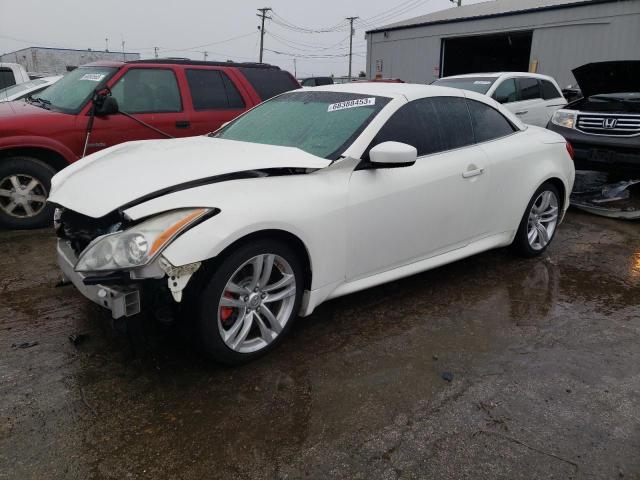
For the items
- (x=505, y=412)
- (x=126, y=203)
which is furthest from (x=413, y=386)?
(x=126, y=203)

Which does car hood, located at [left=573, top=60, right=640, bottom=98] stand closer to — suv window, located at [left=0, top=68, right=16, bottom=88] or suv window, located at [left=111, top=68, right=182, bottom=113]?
suv window, located at [left=111, top=68, right=182, bottom=113]

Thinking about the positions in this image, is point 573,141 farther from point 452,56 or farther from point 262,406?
point 452,56

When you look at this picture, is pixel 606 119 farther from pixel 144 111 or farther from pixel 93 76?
pixel 93 76

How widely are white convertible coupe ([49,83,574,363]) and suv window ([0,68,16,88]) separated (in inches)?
322

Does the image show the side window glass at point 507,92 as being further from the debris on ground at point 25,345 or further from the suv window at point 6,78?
the suv window at point 6,78

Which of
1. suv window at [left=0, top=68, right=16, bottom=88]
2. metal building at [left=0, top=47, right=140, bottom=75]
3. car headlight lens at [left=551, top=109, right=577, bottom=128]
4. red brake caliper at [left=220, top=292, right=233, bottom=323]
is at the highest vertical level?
metal building at [left=0, top=47, right=140, bottom=75]

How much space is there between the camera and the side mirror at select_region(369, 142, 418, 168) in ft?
10.2

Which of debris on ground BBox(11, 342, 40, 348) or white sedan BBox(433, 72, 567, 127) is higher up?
white sedan BBox(433, 72, 567, 127)

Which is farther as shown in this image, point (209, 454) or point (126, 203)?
point (126, 203)

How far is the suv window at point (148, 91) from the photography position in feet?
18.8

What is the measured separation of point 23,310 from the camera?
363 cm

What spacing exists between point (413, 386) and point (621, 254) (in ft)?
11.6

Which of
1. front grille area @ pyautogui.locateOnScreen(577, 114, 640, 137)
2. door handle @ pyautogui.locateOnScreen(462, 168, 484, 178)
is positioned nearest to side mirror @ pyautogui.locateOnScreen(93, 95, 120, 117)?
door handle @ pyautogui.locateOnScreen(462, 168, 484, 178)

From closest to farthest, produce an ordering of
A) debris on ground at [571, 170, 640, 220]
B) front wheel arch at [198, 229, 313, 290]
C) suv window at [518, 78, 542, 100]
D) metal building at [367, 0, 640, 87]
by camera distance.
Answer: front wheel arch at [198, 229, 313, 290]
debris on ground at [571, 170, 640, 220]
suv window at [518, 78, 542, 100]
metal building at [367, 0, 640, 87]
